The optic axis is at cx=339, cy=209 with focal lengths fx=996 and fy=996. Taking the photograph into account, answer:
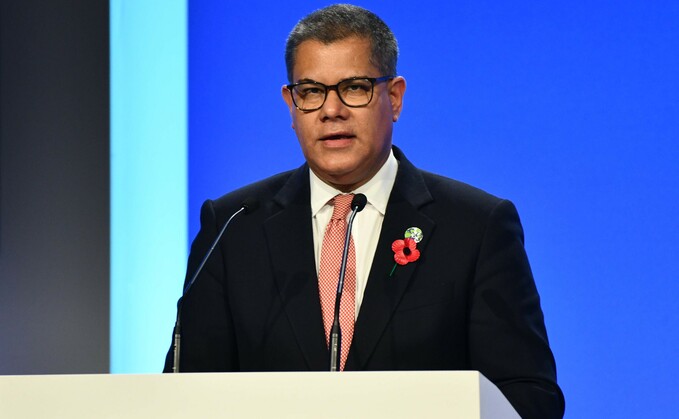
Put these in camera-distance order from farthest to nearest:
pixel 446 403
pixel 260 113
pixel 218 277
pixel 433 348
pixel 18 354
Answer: pixel 260 113
pixel 18 354
pixel 218 277
pixel 433 348
pixel 446 403

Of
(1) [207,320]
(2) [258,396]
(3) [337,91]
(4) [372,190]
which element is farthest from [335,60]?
(2) [258,396]

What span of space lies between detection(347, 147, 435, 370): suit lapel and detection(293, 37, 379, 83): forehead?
299 mm

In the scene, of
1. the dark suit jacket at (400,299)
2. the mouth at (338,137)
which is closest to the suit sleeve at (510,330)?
the dark suit jacket at (400,299)

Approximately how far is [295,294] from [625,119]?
148cm

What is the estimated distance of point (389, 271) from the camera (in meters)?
2.24

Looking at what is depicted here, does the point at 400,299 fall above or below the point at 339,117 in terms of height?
below

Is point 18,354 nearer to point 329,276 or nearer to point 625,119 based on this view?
point 329,276

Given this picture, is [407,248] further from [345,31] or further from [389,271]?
[345,31]

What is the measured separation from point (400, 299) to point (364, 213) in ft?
0.85

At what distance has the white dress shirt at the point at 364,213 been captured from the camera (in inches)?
90.9

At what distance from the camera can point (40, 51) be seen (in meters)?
3.46

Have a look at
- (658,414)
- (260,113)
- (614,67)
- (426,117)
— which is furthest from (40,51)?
(658,414)

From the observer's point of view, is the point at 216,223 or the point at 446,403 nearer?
the point at 446,403

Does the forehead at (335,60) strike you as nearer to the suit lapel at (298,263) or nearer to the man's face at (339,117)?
the man's face at (339,117)
